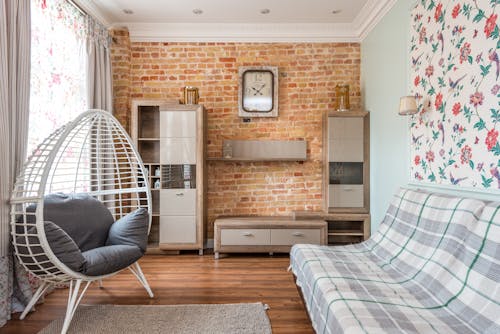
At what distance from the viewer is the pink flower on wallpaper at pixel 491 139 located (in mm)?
1661

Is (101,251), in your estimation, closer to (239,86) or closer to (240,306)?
(240,306)

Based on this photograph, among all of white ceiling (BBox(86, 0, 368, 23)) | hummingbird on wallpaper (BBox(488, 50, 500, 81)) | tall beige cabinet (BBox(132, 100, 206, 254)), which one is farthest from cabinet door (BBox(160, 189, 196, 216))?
hummingbird on wallpaper (BBox(488, 50, 500, 81))

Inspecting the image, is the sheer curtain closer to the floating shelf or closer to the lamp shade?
the floating shelf

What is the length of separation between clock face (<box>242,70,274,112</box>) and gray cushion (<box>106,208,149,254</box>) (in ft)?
6.46

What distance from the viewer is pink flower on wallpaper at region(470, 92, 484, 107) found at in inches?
69.1

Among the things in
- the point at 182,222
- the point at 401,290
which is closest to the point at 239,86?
the point at 182,222

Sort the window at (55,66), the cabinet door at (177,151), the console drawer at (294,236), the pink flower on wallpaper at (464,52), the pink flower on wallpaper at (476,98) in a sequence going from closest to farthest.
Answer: the pink flower on wallpaper at (476,98)
the pink flower on wallpaper at (464,52)
the window at (55,66)
the console drawer at (294,236)
the cabinet door at (177,151)

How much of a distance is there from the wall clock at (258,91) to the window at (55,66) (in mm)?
1774

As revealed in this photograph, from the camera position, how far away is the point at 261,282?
2748 millimetres

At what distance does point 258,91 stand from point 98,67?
1.85 meters

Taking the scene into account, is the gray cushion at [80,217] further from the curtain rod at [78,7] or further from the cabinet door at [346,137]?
the cabinet door at [346,137]

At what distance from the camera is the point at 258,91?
3814 mm

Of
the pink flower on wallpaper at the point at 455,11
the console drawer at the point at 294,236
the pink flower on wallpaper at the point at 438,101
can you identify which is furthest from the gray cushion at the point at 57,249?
the pink flower on wallpaper at the point at 455,11

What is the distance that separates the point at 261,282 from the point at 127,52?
124 inches
